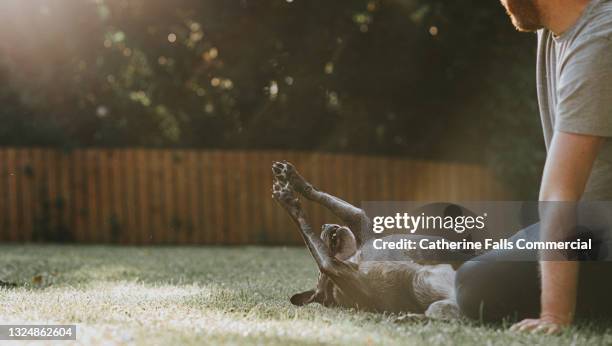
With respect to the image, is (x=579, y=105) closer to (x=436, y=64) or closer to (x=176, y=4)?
(x=176, y=4)

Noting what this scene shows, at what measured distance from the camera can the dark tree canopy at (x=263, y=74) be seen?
1230cm

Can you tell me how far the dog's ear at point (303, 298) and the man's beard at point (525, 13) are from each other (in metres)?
1.74

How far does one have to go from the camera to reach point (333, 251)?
12.9 ft

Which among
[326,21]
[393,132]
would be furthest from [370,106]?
[326,21]

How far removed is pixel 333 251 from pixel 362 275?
0.20 meters

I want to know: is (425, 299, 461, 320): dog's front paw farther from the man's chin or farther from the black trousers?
the man's chin

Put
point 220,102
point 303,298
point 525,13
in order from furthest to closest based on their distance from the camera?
point 220,102 < point 303,298 < point 525,13

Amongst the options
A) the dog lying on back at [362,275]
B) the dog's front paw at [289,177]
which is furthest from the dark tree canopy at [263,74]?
the dog lying on back at [362,275]

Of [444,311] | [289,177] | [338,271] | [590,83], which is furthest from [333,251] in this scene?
[590,83]

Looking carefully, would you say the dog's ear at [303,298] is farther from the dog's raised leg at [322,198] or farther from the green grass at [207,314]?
the dog's raised leg at [322,198]

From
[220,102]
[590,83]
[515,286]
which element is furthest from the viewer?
[220,102]

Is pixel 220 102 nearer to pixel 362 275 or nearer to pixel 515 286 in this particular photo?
pixel 362 275

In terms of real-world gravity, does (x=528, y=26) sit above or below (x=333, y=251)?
above

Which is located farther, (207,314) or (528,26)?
(207,314)
